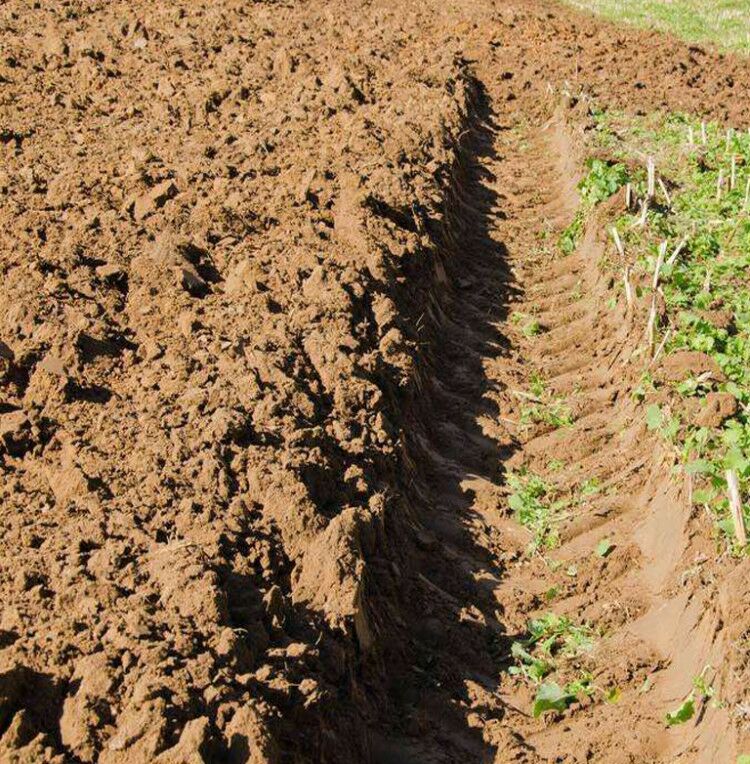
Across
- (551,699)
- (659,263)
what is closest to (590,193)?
(659,263)

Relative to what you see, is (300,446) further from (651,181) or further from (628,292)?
(651,181)

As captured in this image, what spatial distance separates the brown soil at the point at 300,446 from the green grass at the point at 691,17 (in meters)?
7.00

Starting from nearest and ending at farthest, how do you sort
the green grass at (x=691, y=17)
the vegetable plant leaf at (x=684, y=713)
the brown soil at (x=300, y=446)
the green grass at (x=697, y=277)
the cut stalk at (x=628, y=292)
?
the brown soil at (x=300, y=446) → the vegetable plant leaf at (x=684, y=713) → the green grass at (x=697, y=277) → the cut stalk at (x=628, y=292) → the green grass at (x=691, y=17)

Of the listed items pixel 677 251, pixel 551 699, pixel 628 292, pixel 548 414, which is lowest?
pixel 551 699

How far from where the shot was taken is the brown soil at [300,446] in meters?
3.99

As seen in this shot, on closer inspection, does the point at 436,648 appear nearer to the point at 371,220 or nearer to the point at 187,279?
the point at 187,279

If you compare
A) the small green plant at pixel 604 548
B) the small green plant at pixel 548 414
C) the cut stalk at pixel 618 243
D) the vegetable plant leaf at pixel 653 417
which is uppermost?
the cut stalk at pixel 618 243

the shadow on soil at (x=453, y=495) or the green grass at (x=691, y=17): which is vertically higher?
the green grass at (x=691, y=17)

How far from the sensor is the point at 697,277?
7859 millimetres

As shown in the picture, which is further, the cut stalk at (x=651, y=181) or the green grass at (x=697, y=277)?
the cut stalk at (x=651, y=181)

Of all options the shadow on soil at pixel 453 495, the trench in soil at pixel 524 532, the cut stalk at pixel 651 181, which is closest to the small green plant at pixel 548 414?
the trench in soil at pixel 524 532

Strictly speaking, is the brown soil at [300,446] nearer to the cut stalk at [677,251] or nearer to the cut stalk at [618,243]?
the cut stalk at [618,243]

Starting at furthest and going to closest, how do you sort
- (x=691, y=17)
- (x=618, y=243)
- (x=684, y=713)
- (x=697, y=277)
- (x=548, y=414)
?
(x=691, y=17) → (x=618, y=243) → (x=697, y=277) → (x=548, y=414) → (x=684, y=713)

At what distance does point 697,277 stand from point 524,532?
2888 mm
